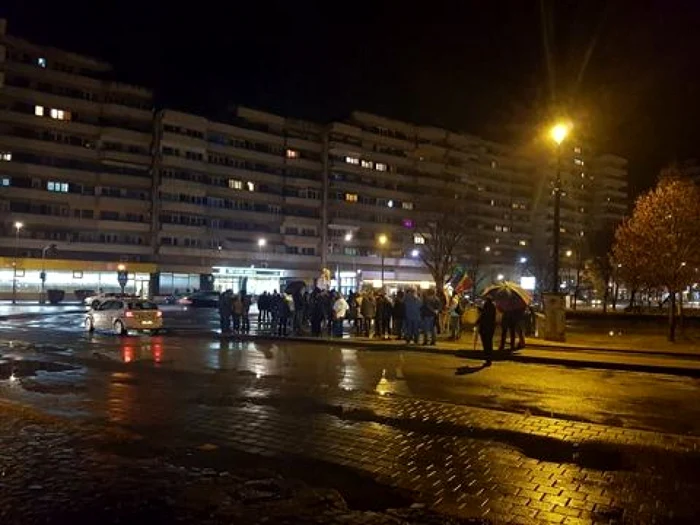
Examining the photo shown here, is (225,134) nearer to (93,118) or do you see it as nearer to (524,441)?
(93,118)

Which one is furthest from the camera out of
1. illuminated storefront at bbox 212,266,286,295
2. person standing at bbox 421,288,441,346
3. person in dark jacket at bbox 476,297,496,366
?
illuminated storefront at bbox 212,266,286,295

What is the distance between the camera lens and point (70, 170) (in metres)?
80.9

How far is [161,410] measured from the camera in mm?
10289

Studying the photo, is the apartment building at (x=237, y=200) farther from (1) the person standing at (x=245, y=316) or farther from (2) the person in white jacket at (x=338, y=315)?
(2) the person in white jacket at (x=338, y=315)

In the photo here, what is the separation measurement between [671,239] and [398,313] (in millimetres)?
10721

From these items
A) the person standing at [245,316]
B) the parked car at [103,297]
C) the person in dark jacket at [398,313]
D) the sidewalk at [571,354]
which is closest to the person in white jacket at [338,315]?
the sidewalk at [571,354]

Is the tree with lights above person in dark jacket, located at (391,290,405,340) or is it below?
above

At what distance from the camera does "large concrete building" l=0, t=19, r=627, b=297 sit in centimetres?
7825

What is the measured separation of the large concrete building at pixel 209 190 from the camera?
78.2 m

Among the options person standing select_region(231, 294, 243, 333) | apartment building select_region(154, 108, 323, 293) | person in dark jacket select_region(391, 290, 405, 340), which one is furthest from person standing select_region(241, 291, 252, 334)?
apartment building select_region(154, 108, 323, 293)

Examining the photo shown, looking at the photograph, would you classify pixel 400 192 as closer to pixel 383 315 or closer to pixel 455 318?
pixel 383 315

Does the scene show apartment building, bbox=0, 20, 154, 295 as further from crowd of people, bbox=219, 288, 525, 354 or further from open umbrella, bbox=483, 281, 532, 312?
open umbrella, bbox=483, 281, 532, 312

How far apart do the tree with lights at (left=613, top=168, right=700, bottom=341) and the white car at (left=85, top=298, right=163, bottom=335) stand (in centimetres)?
1912

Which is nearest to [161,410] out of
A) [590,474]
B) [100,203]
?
[590,474]
